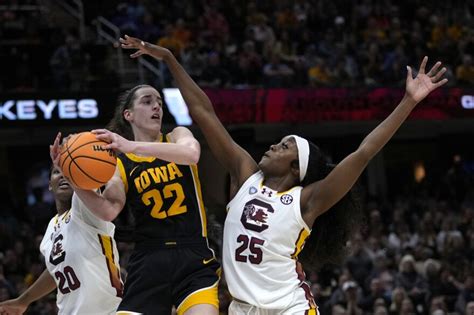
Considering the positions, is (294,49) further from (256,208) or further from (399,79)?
(256,208)

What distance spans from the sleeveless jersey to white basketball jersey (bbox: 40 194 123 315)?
0.49 meters

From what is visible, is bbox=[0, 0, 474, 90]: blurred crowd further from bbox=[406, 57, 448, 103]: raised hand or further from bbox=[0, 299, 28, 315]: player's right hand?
bbox=[406, 57, 448, 103]: raised hand

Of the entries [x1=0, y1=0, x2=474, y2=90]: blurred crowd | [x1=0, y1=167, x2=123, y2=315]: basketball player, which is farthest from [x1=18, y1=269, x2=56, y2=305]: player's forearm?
[x1=0, y1=0, x2=474, y2=90]: blurred crowd

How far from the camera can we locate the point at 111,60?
55.7 feet

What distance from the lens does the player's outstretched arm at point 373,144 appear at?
546 centimetres

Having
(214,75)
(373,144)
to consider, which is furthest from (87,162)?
(214,75)

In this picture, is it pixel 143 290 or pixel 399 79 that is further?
pixel 399 79

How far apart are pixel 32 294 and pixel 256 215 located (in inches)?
79.1

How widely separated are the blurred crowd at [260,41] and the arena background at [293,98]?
0.12 feet

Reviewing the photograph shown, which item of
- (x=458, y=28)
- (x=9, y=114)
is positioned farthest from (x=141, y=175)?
(x=458, y=28)

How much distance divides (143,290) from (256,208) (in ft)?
2.78

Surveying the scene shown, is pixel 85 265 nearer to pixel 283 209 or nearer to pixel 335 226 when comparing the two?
pixel 283 209

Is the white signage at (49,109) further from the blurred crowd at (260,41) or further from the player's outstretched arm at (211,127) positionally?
the player's outstretched arm at (211,127)

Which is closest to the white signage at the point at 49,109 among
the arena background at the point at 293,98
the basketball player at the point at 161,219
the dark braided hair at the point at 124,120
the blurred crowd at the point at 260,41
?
the arena background at the point at 293,98
